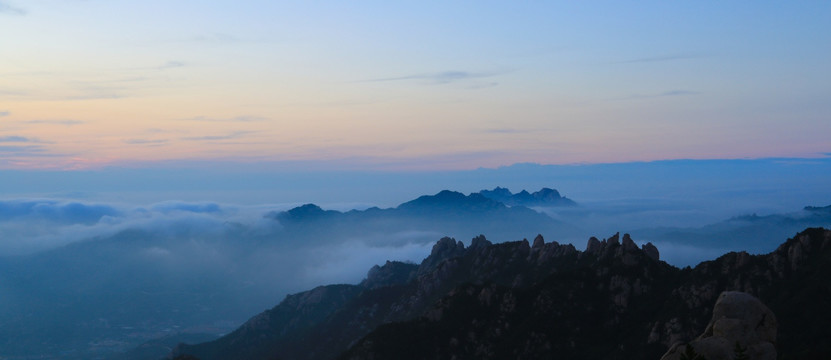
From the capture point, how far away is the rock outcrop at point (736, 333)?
283 ft

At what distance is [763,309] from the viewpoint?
91.9 meters

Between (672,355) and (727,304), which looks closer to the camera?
(672,355)

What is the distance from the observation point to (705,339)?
87.4 meters

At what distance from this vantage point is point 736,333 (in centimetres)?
9000

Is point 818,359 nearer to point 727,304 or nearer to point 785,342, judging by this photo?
point 785,342

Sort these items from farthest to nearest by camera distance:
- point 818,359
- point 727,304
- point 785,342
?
point 785,342 < point 818,359 < point 727,304

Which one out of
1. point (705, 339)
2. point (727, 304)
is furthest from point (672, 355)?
point (727, 304)

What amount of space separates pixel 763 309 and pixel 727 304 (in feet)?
14.3

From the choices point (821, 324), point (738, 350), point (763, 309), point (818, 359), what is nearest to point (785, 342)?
point (821, 324)

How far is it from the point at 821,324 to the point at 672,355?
139586mm

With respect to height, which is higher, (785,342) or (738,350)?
(738,350)

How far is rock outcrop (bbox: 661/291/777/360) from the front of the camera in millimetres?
86312

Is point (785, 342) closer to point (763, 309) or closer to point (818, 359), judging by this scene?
point (818, 359)

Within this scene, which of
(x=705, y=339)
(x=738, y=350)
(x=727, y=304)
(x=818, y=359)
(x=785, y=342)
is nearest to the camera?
(x=738, y=350)
